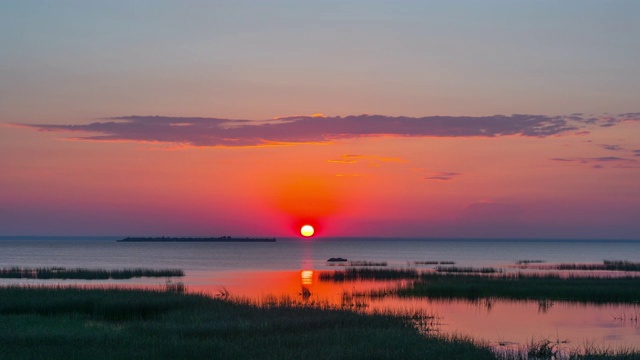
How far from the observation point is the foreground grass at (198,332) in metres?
22.9

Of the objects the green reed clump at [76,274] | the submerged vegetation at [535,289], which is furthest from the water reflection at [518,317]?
the green reed clump at [76,274]

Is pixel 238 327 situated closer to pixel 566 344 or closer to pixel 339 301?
pixel 566 344

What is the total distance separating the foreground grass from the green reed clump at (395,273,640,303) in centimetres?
1810

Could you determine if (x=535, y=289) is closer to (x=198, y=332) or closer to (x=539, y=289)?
(x=539, y=289)

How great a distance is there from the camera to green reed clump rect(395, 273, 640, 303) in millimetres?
47156

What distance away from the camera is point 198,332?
27.3 meters

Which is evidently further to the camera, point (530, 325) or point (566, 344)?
point (530, 325)

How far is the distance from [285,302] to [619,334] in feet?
53.4

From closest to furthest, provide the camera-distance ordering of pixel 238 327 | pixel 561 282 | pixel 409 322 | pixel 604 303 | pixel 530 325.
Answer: pixel 238 327
pixel 409 322
pixel 530 325
pixel 604 303
pixel 561 282

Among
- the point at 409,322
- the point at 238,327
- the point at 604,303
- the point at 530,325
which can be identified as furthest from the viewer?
the point at 604,303

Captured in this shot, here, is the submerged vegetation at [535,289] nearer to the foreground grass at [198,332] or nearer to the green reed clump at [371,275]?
→ the green reed clump at [371,275]

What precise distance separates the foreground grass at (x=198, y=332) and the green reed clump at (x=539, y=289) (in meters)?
18.1

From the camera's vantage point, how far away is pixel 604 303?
4506 cm

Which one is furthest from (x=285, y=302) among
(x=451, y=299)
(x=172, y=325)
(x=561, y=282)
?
(x=561, y=282)
